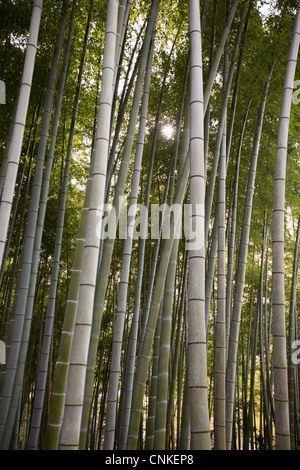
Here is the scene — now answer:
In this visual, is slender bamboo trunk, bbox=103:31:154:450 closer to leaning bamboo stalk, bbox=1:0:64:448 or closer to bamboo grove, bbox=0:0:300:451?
bamboo grove, bbox=0:0:300:451

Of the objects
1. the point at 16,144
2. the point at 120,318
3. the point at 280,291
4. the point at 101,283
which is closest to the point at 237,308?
the point at 120,318

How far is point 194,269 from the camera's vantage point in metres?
1.47

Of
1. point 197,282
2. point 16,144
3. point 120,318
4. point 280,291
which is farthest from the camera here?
point 120,318

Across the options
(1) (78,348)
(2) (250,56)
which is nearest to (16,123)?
(1) (78,348)

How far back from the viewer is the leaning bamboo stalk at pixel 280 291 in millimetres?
1645

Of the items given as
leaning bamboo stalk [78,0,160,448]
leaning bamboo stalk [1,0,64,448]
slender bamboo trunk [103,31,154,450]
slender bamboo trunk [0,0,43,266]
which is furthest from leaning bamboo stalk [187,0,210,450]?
leaning bamboo stalk [1,0,64,448]

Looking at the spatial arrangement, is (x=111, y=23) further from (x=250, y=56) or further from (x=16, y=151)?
(x=250, y=56)

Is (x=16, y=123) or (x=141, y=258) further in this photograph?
(x=141, y=258)

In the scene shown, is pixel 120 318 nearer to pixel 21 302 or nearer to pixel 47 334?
pixel 21 302

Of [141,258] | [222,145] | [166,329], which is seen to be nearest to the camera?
[166,329]

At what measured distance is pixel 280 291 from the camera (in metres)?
1.81
